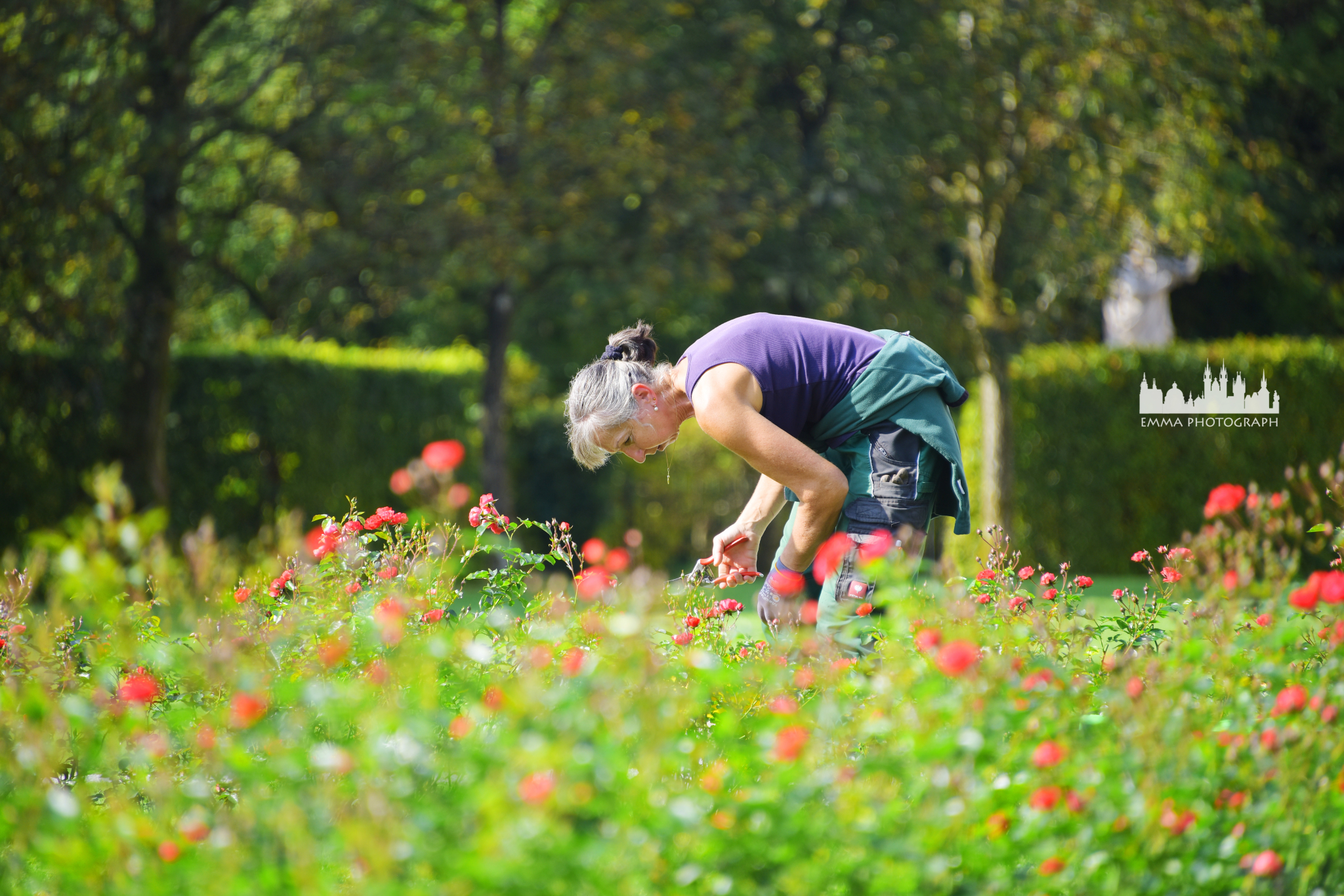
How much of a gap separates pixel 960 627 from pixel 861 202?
342 inches

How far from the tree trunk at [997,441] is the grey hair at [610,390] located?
24.4 feet

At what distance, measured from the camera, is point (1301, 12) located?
1491cm

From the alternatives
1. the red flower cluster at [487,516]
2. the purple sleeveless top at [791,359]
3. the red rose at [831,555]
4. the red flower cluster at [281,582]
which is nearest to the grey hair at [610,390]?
the purple sleeveless top at [791,359]

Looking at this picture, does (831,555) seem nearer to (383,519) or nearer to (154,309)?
(383,519)

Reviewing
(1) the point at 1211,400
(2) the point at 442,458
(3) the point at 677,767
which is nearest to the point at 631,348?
(2) the point at 442,458

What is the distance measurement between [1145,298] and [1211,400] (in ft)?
13.1

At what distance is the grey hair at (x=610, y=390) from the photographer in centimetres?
305

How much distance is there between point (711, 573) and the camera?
3.43m

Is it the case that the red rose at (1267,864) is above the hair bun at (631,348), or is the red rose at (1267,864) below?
below

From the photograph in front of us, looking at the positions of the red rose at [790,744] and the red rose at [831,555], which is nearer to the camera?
the red rose at [790,744]

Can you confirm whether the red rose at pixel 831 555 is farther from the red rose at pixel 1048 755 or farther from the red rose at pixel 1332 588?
the red rose at pixel 1332 588

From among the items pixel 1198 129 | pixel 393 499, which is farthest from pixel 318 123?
pixel 1198 129

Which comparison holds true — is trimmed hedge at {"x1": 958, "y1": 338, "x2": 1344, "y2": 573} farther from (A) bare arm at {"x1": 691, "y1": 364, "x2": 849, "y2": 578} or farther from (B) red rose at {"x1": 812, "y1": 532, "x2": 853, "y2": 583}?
(B) red rose at {"x1": 812, "y1": 532, "x2": 853, "y2": 583}

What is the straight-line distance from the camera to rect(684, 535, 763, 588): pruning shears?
10.7 feet
